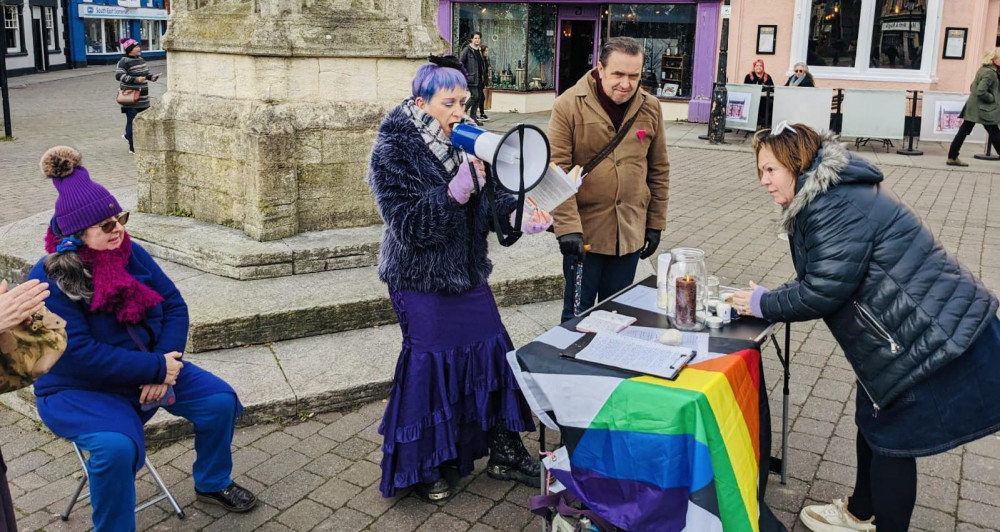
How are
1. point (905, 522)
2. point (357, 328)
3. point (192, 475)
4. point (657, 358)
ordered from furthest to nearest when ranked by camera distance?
point (357, 328)
point (192, 475)
point (905, 522)
point (657, 358)

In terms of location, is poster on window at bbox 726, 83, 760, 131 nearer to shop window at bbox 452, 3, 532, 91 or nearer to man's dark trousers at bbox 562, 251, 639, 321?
shop window at bbox 452, 3, 532, 91

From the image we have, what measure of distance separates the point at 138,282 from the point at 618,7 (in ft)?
59.2

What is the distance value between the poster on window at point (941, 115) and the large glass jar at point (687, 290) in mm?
13363

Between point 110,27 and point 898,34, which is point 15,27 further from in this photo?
point 898,34

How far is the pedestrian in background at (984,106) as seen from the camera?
538 inches

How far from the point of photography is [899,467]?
3.34 m

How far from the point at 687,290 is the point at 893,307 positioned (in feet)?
2.47

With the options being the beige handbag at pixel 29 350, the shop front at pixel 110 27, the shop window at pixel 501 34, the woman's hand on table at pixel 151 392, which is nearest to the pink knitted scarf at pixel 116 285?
the woman's hand on table at pixel 151 392

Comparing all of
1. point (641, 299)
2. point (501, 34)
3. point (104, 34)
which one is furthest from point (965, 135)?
point (104, 34)

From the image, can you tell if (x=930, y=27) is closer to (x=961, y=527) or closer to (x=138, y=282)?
(x=961, y=527)

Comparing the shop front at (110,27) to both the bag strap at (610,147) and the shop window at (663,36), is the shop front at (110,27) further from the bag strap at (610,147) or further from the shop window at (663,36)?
the bag strap at (610,147)

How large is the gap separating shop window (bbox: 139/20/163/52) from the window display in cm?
2393

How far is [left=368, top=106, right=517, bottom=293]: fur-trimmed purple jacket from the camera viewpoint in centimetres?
359

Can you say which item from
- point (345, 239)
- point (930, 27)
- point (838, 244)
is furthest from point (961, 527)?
point (930, 27)
